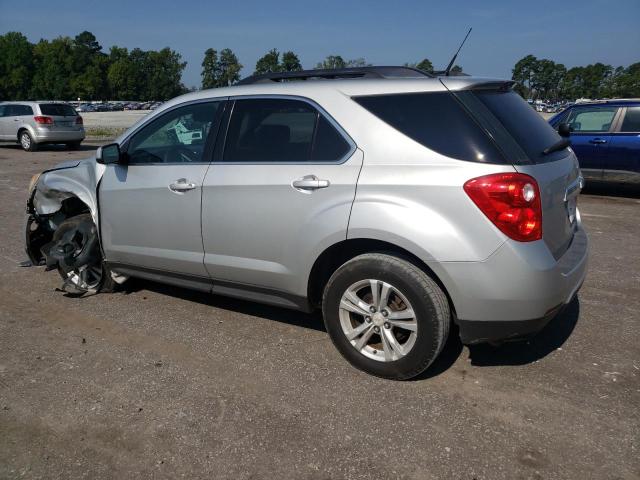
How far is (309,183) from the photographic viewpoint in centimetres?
326

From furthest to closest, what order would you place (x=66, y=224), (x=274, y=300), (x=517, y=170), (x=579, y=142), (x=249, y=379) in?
(x=579, y=142) → (x=66, y=224) → (x=274, y=300) → (x=249, y=379) → (x=517, y=170)

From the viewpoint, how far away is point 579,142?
31.4 ft

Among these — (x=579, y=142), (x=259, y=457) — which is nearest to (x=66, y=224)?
(x=259, y=457)

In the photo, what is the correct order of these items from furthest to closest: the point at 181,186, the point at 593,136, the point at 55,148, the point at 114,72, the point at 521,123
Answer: the point at 114,72 → the point at 55,148 → the point at 593,136 → the point at 181,186 → the point at 521,123

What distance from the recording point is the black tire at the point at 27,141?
18.1m

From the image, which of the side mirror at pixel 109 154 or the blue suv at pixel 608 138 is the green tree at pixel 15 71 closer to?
the blue suv at pixel 608 138

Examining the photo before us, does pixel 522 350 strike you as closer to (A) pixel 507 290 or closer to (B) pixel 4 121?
(A) pixel 507 290

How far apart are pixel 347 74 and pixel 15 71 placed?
12968 cm

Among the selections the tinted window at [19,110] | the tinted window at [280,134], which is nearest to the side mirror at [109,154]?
the tinted window at [280,134]

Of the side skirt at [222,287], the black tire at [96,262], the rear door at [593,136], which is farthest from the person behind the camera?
the rear door at [593,136]

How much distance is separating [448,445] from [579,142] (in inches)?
333

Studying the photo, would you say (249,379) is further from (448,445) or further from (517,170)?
(517,170)

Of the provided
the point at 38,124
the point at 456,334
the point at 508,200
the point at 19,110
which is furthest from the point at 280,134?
the point at 19,110

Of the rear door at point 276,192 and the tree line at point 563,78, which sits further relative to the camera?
the tree line at point 563,78
